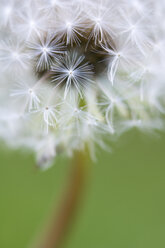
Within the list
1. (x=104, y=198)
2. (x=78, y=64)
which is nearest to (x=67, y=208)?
(x=78, y=64)

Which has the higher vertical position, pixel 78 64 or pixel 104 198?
pixel 104 198

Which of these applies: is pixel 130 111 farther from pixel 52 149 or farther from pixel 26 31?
pixel 26 31

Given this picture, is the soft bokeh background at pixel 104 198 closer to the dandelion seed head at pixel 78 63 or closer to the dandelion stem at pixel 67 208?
the dandelion stem at pixel 67 208

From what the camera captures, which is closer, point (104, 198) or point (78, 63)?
point (78, 63)

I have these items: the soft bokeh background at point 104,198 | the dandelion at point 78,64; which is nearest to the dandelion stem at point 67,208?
the dandelion at point 78,64

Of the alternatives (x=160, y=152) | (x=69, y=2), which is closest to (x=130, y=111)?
(x=69, y=2)

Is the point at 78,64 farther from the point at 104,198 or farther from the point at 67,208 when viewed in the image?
the point at 104,198
